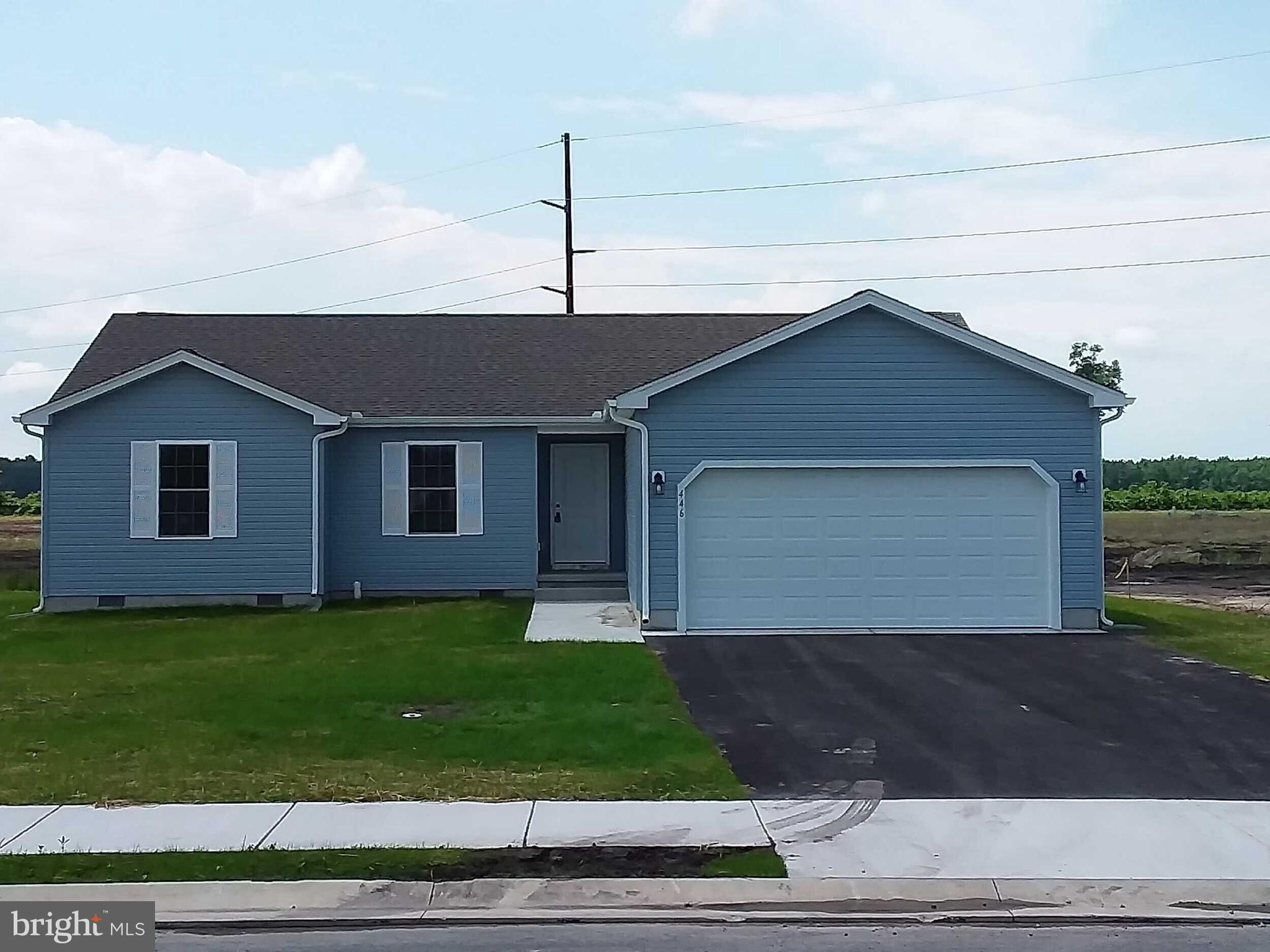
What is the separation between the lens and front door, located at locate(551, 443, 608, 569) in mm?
21891

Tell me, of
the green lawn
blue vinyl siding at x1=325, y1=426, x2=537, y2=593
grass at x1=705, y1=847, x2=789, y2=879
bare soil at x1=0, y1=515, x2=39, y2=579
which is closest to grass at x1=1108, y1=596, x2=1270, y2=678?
the green lawn

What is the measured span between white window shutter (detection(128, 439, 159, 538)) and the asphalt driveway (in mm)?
8666

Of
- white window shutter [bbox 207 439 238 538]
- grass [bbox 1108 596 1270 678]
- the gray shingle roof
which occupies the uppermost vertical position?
the gray shingle roof

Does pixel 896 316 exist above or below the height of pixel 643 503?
above

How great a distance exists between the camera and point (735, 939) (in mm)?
6098

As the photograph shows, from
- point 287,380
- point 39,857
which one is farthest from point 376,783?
point 287,380

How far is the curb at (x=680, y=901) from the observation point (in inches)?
252

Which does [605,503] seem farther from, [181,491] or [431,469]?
[181,491]

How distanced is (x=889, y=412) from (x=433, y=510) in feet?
25.3

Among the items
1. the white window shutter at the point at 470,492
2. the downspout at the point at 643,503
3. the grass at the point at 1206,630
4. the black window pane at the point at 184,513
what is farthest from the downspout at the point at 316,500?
the grass at the point at 1206,630

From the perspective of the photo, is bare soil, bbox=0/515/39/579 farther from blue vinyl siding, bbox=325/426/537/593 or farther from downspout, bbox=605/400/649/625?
downspout, bbox=605/400/649/625

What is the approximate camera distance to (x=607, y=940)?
19.9 feet

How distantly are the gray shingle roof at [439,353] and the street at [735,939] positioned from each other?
591 inches

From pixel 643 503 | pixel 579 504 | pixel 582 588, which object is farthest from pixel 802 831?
pixel 579 504
